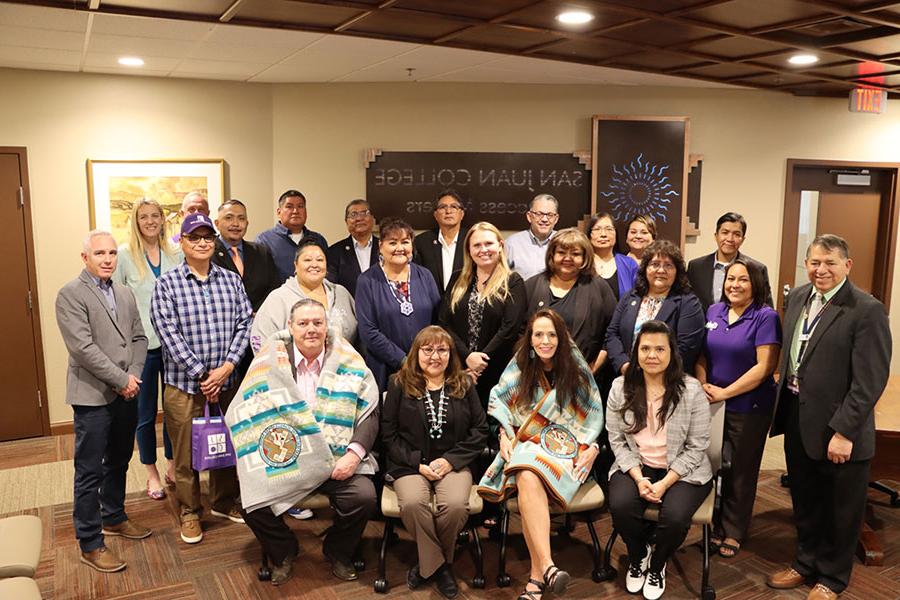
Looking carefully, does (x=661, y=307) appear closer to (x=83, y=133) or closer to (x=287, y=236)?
(x=287, y=236)

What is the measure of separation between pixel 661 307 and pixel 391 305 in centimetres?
134

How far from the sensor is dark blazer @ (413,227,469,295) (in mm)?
4133

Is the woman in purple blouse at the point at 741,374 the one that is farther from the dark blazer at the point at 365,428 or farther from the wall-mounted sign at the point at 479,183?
the wall-mounted sign at the point at 479,183

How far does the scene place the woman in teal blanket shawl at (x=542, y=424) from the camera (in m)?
3.09

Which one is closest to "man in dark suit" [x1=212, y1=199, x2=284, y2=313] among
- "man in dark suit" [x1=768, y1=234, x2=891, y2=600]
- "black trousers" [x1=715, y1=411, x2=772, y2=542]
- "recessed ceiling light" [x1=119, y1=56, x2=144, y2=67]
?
"recessed ceiling light" [x1=119, y1=56, x2=144, y2=67]

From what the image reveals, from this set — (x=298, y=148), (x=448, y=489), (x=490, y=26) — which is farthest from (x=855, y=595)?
(x=298, y=148)

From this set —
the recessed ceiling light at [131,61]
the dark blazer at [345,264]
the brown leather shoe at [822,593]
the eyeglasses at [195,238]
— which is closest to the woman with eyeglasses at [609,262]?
the dark blazer at [345,264]

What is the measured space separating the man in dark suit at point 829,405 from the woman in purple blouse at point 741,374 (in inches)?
4.6

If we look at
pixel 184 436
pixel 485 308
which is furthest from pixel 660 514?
pixel 184 436

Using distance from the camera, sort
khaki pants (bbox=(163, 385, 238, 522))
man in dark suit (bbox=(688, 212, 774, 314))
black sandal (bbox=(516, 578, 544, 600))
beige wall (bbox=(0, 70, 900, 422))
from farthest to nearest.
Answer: beige wall (bbox=(0, 70, 900, 422)) < man in dark suit (bbox=(688, 212, 774, 314)) < khaki pants (bbox=(163, 385, 238, 522)) < black sandal (bbox=(516, 578, 544, 600))

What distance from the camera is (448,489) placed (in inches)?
123

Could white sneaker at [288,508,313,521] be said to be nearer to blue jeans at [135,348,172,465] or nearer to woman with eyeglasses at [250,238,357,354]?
blue jeans at [135,348,172,465]

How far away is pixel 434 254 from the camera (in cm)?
419

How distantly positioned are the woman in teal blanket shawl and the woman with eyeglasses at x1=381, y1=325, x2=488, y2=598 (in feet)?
0.40
